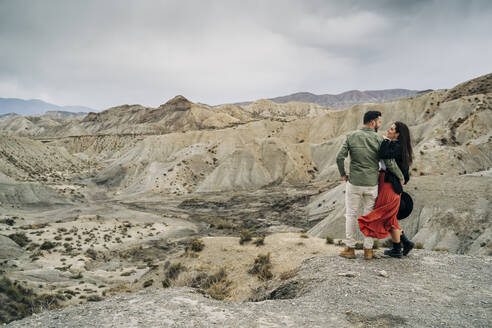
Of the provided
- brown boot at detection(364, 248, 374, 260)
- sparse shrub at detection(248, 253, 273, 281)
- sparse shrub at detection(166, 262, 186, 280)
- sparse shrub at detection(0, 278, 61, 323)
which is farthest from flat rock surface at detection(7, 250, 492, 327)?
sparse shrub at detection(0, 278, 61, 323)

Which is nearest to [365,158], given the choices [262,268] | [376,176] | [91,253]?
[376,176]

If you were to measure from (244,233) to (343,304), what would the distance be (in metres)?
7.01

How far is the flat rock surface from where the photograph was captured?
13.1ft

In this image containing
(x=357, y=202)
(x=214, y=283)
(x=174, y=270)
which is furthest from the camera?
(x=174, y=270)

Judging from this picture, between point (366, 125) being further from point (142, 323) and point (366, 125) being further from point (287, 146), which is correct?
point (287, 146)

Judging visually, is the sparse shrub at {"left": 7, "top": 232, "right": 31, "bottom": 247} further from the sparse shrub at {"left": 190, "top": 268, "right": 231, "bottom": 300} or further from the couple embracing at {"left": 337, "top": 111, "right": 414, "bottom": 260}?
the couple embracing at {"left": 337, "top": 111, "right": 414, "bottom": 260}

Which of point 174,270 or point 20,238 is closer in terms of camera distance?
point 174,270

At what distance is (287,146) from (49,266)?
143 ft

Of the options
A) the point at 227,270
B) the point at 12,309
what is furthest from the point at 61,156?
the point at 227,270

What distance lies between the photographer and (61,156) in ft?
236

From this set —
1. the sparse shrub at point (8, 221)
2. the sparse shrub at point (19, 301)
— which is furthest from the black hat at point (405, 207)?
the sparse shrub at point (8, 221)

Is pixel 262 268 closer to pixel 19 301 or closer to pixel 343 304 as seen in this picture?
pixel 343 304

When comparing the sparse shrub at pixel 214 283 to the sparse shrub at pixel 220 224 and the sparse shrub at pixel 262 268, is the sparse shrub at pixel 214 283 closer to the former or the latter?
the sparse shrub at pixel 262 268

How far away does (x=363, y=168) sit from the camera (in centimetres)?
575
